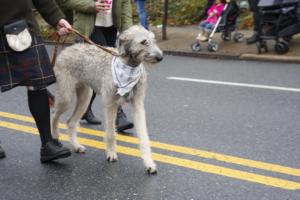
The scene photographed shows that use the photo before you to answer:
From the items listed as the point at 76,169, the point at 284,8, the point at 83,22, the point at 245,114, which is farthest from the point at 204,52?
the point at 76,169

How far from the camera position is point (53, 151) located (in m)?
4.76

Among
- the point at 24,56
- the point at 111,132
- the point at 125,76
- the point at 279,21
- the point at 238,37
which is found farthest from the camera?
the point at 238,37

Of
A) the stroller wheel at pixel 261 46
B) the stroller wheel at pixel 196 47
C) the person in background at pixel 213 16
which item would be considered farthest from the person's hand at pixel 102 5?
the stroller wheel at pixel 196 47

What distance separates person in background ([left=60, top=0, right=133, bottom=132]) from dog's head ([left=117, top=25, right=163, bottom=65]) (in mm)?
1056

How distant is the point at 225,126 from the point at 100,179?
2.00 metres

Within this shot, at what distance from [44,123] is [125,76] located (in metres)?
0.82

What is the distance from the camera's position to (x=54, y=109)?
530 centimetres

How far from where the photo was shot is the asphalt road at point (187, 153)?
4.25 meters

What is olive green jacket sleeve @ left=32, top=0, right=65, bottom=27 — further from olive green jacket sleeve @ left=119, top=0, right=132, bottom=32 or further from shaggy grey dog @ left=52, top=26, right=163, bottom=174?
olive green jacket sleeve @ left=119, top=0, right=132, bottom=32

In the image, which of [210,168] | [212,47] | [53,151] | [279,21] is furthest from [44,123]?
[212,47]

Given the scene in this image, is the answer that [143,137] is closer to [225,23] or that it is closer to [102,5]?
[102,5]

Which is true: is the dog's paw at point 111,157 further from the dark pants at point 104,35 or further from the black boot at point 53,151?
the dark pants at point 104,35

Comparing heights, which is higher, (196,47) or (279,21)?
(279,21)

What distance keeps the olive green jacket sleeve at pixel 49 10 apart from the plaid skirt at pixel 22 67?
321 millimetres
